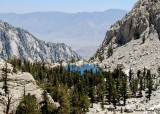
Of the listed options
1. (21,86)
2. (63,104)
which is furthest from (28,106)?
(63,104)

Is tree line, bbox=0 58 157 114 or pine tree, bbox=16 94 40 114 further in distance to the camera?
tree line, bbox=0 58 157 114

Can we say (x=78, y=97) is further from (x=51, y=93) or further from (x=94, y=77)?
(x=94, y=77)

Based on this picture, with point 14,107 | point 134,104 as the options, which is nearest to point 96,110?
point 134,104

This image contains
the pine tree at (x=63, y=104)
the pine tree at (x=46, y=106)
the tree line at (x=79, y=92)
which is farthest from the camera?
the pine tree at (x=63, y=104)

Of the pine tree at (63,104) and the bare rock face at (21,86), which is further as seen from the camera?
the pine tree at (63,104)

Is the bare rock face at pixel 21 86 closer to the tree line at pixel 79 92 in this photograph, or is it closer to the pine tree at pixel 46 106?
the tree line at pixel 79 92

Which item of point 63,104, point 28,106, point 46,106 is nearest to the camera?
point 28,106

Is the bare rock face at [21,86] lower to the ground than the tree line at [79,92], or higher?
higher

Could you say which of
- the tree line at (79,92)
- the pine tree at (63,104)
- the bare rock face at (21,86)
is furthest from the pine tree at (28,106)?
the pine tree at (63,104)

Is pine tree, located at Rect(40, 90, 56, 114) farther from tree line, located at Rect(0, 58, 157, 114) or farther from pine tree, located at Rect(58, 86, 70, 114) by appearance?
pine tree, located at Rect(58, 86, 70, 114)

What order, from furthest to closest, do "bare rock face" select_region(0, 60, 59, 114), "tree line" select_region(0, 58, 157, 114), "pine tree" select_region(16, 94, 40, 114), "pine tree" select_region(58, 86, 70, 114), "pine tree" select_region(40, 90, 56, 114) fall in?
"pine tree" select_region(58, 86, 70, 114) < "bare rock face" select_region(0, 60, 59, 114) < "tree line" select_region(0, 58, 157, 114) < "pine tree" select_region(40, 90, 56, 114) < "pine tree" select_region(16, 94, 40, 114)

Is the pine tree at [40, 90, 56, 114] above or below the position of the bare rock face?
below

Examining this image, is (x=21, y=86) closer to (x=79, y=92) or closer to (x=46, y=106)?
(x=46, y=106)

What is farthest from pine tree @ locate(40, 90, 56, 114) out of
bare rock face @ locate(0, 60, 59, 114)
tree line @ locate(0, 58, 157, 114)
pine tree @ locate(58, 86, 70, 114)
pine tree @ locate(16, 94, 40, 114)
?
pine tree @ locate(16, 94, 40, 114)
